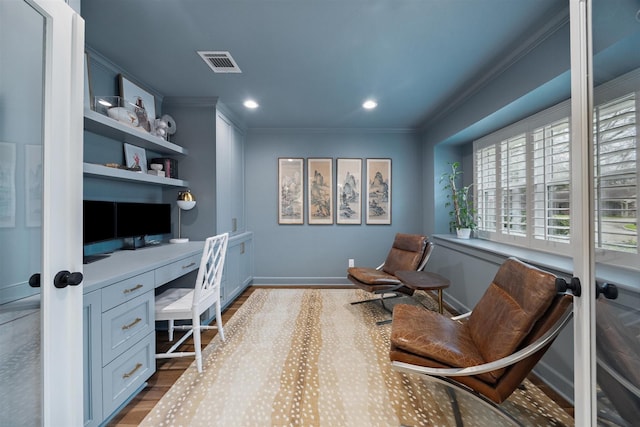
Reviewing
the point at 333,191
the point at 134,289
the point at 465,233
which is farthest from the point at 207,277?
the point at 465,233

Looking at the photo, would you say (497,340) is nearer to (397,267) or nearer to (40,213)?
(397,267)

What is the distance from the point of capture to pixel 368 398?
167 cm

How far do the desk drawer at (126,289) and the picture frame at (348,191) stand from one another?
2.79 m

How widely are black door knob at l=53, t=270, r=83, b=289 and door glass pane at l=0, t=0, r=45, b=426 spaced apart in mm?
61

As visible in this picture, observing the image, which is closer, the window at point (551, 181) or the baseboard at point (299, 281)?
the window at point (551, 181)

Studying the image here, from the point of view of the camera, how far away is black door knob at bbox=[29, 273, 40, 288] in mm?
954

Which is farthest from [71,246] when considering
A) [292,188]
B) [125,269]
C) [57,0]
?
[292,188]

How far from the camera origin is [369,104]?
3.05 meters

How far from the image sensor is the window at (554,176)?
2.88 feet

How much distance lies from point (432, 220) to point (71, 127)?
12.5 feet

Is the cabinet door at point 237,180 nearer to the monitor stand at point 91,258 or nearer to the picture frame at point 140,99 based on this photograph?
the picture frame at point 140,99

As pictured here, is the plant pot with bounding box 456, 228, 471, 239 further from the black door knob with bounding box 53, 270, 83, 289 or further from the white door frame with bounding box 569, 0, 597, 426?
the black door knob with bounding box 53, 270, 83, 289

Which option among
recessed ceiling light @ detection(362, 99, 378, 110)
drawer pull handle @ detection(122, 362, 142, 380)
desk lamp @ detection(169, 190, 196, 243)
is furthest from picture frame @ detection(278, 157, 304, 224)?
drawer pull handle @ detection(122, 362, 142, 380)

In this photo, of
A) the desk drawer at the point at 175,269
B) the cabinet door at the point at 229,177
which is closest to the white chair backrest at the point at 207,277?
the desk drawer at the point at 175,269
